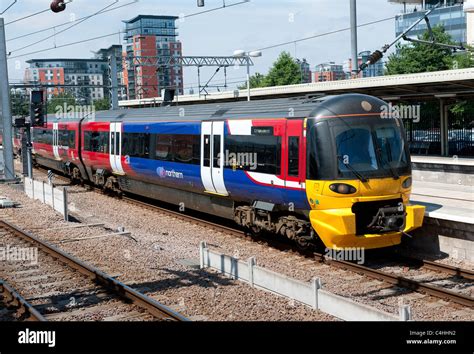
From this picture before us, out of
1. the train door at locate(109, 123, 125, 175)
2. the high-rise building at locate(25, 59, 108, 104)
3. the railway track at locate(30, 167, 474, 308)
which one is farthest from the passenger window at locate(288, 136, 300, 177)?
the high-rise building at locate(25, 59, 108, 104)

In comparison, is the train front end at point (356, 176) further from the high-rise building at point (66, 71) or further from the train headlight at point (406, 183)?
the high-rise building at point (66, 71)

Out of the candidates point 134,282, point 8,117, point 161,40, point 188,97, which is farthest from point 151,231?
point 161,40

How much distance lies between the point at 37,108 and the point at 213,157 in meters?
11.3

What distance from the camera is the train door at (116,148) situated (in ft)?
68.4

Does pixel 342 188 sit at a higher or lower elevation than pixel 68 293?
higher

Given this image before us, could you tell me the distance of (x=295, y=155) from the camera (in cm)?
1195

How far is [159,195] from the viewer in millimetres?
18953

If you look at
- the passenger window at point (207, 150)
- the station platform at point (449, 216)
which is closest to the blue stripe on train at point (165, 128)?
the passenger window at point (207, 150)

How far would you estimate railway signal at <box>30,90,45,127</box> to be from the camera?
75.9 feet

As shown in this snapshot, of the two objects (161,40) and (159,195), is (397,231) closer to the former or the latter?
(159,195)

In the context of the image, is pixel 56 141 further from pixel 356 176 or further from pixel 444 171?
pixel 356 176

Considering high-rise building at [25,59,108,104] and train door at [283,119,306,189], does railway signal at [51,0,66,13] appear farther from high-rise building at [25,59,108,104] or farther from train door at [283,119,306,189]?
high-rise building at [25,59,108,104]

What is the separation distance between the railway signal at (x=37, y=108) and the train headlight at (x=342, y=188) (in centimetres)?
1518

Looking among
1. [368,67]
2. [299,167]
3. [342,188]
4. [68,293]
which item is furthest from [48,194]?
[368,67]
